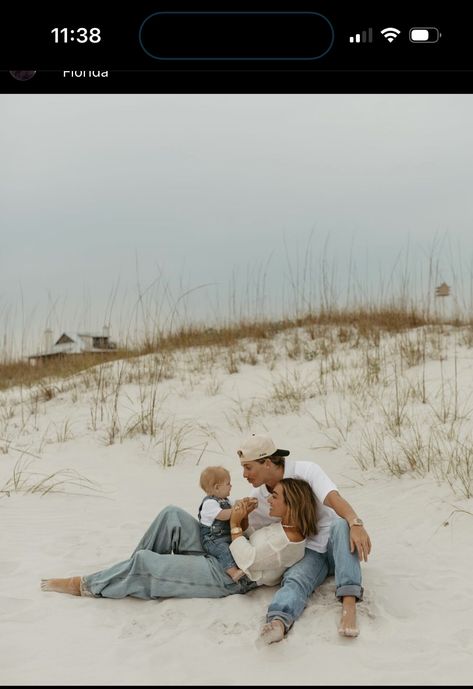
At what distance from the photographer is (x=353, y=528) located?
291cm

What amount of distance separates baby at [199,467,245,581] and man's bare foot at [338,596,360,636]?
53cm

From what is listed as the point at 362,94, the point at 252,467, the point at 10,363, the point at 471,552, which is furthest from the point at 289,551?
the point at 10,363

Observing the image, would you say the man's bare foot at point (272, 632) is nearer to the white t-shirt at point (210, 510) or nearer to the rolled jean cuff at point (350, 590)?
the rolled jean cuff at point (350, 590)

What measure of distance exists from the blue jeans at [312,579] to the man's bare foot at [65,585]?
3.56 ft

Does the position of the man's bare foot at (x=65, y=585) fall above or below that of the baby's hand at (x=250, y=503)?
below

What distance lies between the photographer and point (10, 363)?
33.1ft

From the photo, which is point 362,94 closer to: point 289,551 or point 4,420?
point 289,551

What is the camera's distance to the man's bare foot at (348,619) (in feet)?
9.01

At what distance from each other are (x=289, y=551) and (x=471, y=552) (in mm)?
1422

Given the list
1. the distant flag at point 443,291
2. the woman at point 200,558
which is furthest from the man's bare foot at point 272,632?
the distant flag at point 443,291
